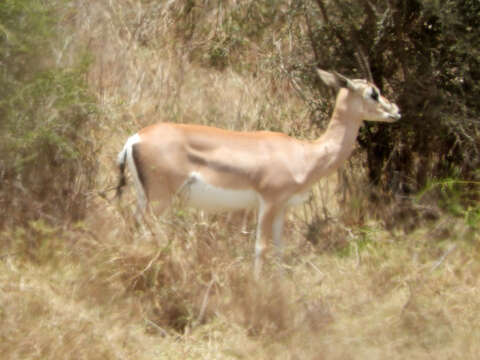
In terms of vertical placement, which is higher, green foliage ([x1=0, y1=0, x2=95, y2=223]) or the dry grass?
green foliage ([x1=0, y1=0, x2=95, y2=223])

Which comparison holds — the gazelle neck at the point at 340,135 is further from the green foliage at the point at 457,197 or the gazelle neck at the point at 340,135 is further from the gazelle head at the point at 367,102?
the green foliage at the point at 457,197

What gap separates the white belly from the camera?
5531 mm

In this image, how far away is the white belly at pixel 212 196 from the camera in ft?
18.1

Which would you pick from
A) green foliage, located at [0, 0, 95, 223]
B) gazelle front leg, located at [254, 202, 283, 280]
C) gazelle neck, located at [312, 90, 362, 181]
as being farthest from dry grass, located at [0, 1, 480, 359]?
gazelle neck, located at [312, 90, 362, 181]

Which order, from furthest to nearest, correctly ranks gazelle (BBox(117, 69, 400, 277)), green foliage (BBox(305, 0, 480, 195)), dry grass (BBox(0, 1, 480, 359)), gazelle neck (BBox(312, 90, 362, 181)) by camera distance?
green foliage (BBox(305, 0, 480, 195)) < gazelle neck (BBox(312, 90, 362, 181)) < gazelle (BBox(117, 69, 400, 277)) < dry grass (BBox(0, 1, 480, 359))

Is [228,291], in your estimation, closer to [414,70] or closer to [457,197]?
[457,197]

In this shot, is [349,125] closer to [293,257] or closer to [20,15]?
[293,257]

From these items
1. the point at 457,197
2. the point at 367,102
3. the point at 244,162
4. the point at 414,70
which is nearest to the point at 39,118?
the point at 244,162

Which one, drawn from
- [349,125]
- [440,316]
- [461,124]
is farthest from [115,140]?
[440,316]

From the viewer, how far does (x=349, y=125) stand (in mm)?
5996

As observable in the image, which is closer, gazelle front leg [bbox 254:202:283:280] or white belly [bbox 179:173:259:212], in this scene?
white belly [bbox 179:173:259:212]

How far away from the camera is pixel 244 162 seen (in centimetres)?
562

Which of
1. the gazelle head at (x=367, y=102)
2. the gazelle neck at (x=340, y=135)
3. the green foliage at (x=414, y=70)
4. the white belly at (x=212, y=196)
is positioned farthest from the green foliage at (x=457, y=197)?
the white belly at (x=212, y=196)

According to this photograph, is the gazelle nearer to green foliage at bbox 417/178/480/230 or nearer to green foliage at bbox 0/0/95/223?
green foliage at bbox 0/0/95/223
